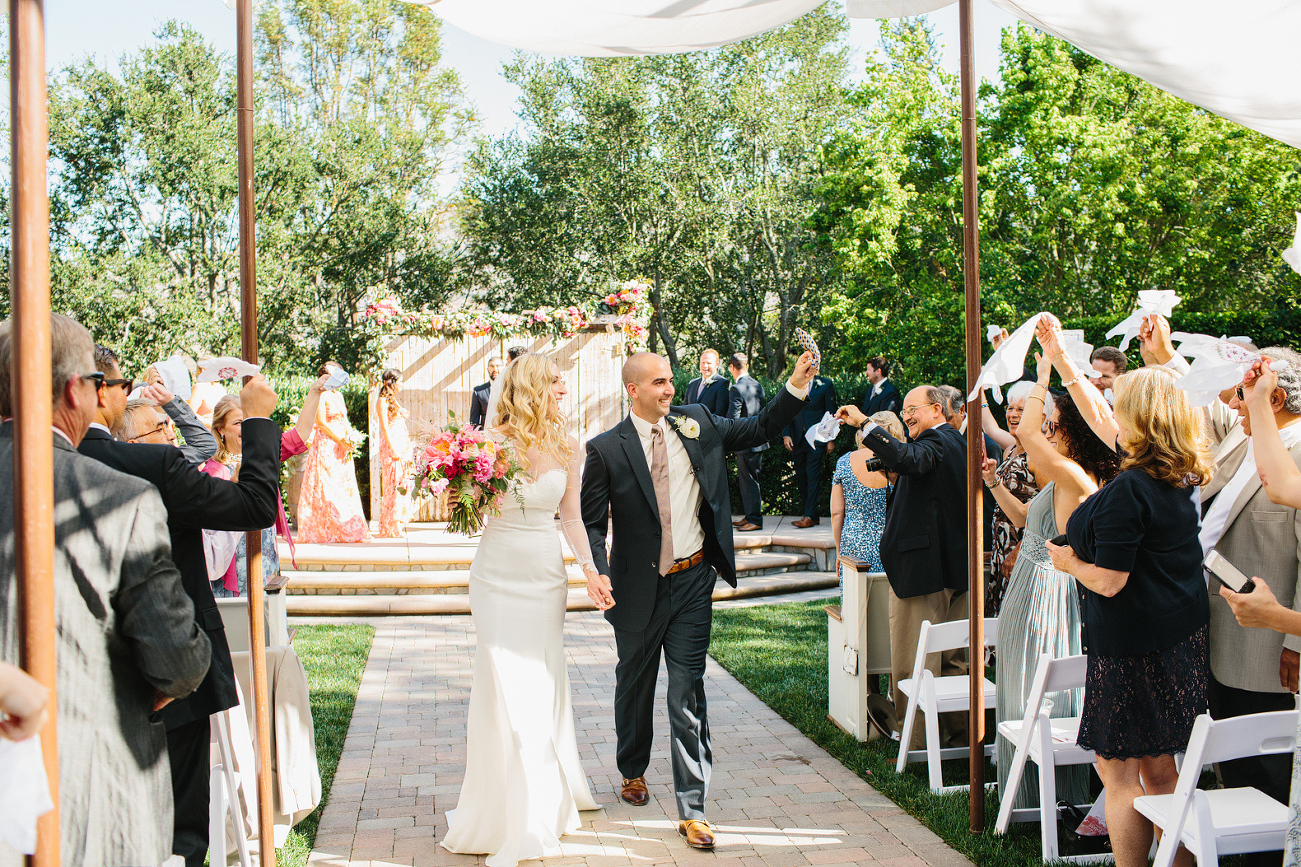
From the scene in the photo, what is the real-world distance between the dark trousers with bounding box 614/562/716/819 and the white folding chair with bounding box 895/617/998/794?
1093 mm

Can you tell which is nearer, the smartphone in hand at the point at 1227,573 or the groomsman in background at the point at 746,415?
the smartphone in hand at the point at 1227,573

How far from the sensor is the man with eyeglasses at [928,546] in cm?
501

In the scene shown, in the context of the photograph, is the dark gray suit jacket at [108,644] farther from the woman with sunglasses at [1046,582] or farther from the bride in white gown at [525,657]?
the woman with sunglasses at [1046,582]

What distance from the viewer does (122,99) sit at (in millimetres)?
21781

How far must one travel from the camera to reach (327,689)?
6691 millimetres

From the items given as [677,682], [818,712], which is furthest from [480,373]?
[677,682]

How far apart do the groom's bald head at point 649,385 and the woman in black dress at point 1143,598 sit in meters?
1.91

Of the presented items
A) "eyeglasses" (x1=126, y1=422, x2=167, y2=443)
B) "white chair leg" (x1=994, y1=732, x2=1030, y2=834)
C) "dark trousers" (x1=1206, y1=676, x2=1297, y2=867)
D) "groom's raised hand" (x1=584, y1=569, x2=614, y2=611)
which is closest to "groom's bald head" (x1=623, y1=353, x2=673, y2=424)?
"groom's raised hand" (x1=584, y1=569, x2=614, y2=611)

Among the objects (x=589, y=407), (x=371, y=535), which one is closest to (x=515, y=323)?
(x=589, y=407)

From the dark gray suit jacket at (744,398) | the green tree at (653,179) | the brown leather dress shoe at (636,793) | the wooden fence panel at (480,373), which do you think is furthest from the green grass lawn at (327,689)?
the green tree at (653,179)

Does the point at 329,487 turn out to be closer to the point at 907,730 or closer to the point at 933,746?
the point at 907,730

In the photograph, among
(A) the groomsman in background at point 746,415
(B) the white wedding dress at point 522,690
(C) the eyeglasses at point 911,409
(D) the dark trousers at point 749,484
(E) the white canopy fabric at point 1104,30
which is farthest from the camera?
(D) the dark trousers at point 749,484

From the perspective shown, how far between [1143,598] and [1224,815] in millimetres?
692

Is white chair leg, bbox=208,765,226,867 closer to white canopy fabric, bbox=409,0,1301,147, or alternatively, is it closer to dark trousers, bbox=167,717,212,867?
dark trousers, bbox=167,717,212,867
